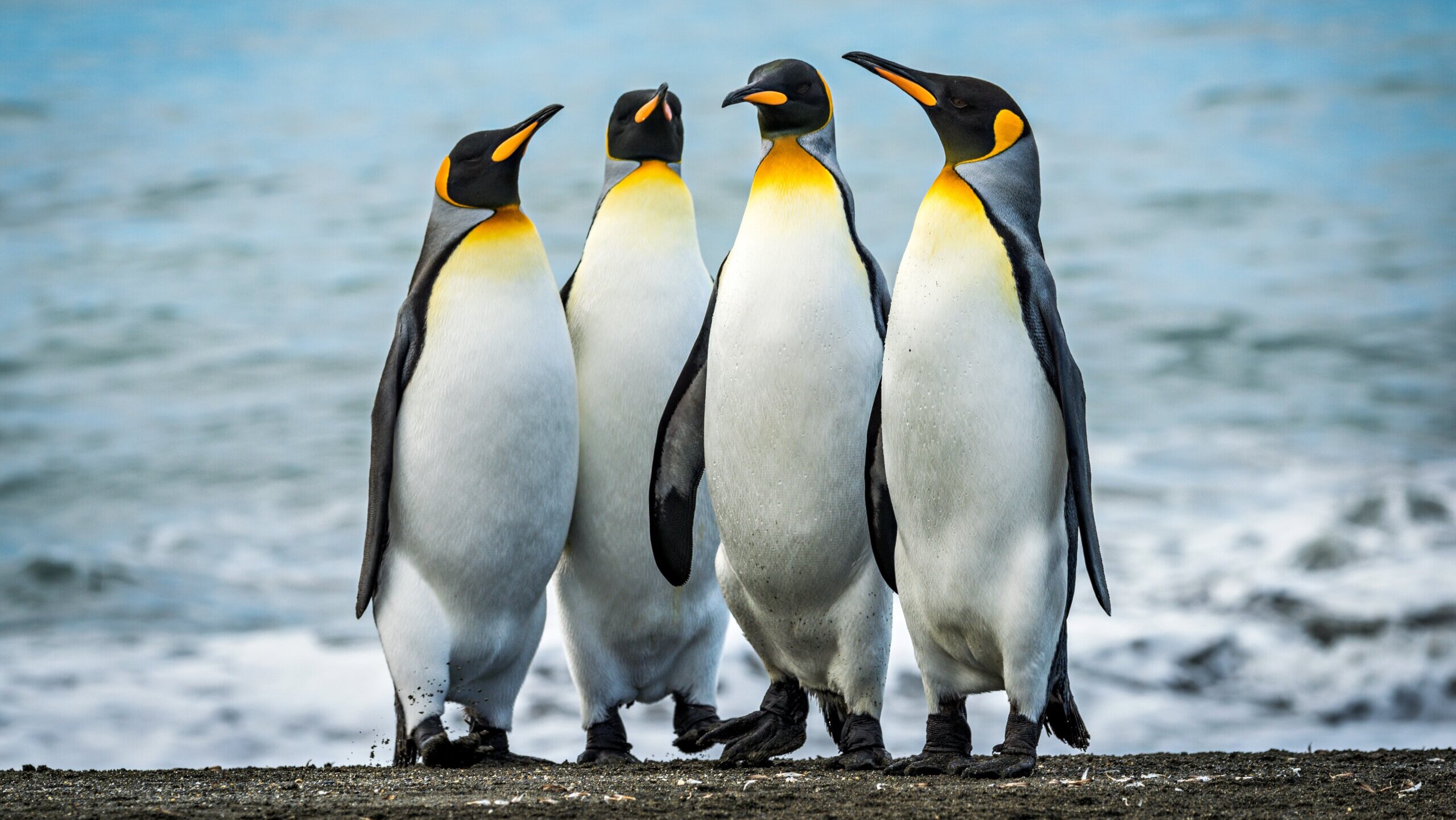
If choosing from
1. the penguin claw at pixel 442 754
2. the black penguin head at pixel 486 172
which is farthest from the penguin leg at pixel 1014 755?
the black penguin head at pixel 486 172

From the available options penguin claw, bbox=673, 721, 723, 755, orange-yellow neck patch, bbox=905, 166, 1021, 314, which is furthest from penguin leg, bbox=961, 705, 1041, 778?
orange-yellow neck patch, bbox=905, 166, 1021, 314

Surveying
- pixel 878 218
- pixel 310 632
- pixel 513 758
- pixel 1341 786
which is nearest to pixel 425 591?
pixel 513 758

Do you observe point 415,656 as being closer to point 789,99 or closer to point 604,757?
point 604,757

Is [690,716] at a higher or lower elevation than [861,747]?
higher

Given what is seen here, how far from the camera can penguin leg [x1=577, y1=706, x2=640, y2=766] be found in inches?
161

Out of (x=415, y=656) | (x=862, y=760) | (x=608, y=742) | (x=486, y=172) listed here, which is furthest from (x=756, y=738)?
(x=486, y=172)

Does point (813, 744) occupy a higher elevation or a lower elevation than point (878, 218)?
lower

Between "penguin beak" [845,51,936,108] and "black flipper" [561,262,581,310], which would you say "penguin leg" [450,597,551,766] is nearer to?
"black flipper" [561,262,581,310]

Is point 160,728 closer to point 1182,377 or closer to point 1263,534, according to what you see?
point 1263,534

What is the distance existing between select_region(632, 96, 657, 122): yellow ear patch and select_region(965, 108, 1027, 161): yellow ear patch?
129 cm

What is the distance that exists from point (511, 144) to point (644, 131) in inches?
18.7

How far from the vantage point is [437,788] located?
9.87 ft

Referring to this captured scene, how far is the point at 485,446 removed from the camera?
3859 millimetres

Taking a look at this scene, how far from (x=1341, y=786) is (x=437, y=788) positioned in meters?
1.86
